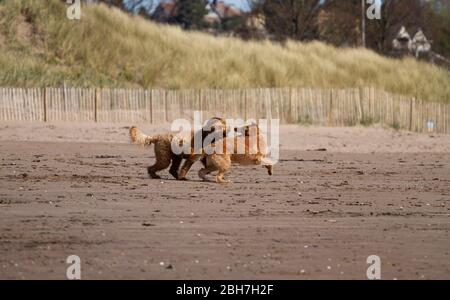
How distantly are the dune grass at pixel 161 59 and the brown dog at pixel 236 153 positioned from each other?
14862mm

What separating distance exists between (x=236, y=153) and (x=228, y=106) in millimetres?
13451

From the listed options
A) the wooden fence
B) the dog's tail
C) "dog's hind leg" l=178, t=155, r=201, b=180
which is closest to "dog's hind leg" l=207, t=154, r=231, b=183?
"dog's hind leg" l=178, t=155, r=201, b=180

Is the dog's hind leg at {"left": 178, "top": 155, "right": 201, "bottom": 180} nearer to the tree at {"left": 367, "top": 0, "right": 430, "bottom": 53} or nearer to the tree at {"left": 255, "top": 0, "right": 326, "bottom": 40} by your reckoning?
the tree at {"left": 255, "top": 0, "right": 326, "bottom": 40}

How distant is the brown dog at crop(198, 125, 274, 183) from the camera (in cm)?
1594

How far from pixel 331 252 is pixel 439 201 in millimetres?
4897

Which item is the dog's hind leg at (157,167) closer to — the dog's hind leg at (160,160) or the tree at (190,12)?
the dog's hind leg at (160,160)

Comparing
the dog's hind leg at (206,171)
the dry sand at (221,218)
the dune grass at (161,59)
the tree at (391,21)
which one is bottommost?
the dry sand at (221,218)

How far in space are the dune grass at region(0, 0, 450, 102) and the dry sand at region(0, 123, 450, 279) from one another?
39.4ft

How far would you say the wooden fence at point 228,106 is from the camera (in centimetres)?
2717

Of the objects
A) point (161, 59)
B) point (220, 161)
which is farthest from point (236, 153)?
point (161, 59)

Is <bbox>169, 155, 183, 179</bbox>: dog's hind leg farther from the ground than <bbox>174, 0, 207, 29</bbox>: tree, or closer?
closer

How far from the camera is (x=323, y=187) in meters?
16.2

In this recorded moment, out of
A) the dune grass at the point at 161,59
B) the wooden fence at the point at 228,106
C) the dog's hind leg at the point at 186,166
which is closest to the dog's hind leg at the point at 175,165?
the dog's hind leg at the point at 186,166
